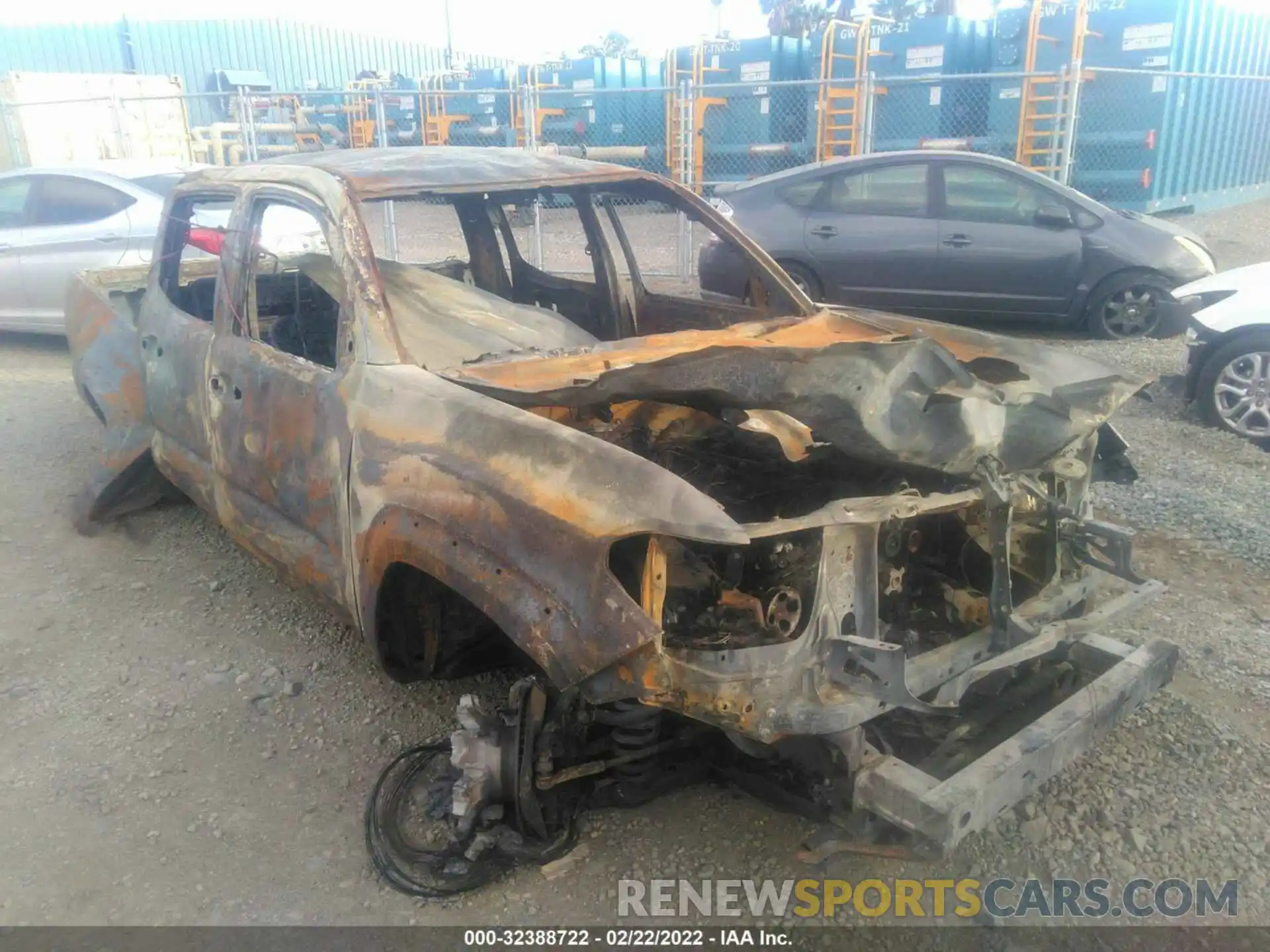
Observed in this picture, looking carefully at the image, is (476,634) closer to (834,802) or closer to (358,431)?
(358,431)

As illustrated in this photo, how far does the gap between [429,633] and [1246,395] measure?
17.1 feet

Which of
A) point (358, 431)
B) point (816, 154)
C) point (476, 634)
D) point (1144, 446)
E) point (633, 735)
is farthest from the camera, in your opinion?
point (816, 154)

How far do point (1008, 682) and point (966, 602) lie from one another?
327mm

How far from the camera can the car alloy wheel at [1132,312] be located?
8.22m

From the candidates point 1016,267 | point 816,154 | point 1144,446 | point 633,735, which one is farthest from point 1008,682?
point 816,154

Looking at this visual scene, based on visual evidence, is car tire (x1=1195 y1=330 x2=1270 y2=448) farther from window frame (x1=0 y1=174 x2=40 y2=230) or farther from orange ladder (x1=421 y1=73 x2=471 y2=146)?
orange ladder (x1=421 y1=73 x2=471 y2=146)

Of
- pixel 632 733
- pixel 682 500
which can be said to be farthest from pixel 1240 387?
pixel 682 500

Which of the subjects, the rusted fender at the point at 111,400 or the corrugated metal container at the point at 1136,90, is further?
the corrugated metal container at the point at 1136,90

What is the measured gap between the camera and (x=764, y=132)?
16.0 metres

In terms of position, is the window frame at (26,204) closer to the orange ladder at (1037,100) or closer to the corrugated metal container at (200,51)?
the orange ladder at (1037,100)

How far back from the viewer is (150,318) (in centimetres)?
430

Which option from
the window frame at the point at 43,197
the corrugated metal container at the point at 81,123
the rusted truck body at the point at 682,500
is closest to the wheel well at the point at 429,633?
the rusted truck body at the point at 682,500

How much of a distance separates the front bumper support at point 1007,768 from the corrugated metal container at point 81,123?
534 inches

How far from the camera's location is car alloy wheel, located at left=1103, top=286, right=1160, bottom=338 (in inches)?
324
